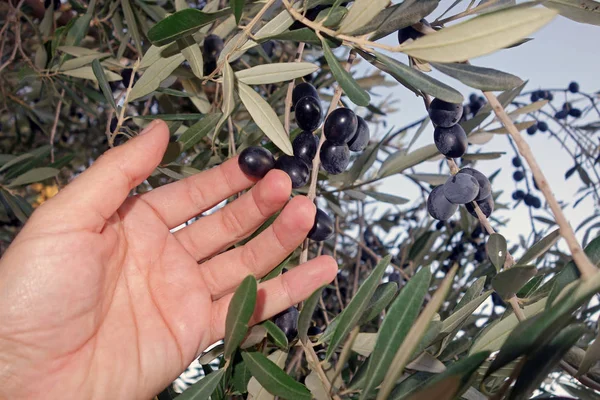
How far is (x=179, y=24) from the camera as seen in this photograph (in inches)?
33.0

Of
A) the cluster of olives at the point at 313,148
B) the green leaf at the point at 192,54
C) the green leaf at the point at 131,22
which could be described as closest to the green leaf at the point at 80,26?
the green leaf at the point at 131,22

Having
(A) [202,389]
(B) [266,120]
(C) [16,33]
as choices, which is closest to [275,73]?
(B) [266,120]

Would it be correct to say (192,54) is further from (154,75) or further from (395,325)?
(395,325)

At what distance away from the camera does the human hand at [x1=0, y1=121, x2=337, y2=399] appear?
1.03 meters

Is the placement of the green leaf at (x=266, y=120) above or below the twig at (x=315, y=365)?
above

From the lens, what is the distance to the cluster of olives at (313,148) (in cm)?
102

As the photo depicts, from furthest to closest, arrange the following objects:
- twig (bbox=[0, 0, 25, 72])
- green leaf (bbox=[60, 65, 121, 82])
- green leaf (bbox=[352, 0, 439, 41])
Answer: twig (bbox=[0, 0, 25, 72])
green leaf (bbox=[60, 65, 121, 82])
green leaf (bbox=[352, 0, 439, 41])

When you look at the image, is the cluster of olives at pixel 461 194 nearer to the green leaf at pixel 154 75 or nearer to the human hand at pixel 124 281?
the human hand at pixel 124 281

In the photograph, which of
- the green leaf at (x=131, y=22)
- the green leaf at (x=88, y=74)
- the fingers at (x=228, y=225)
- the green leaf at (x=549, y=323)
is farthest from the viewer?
the green leaf at (x=88, y=74)

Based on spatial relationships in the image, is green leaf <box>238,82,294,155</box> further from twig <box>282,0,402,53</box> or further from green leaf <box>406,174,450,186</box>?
green leaf <box>406,174,450,186</box>

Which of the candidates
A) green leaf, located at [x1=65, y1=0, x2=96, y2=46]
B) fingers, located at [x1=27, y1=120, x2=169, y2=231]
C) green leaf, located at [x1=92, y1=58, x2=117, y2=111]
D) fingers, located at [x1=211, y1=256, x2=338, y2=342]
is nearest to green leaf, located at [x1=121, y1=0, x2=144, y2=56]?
green leaf, located at [x1=92, y1=58, x2=117, y2=111]

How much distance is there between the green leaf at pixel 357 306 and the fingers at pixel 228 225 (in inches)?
17.0

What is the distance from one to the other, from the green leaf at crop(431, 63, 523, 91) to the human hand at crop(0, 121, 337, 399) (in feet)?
1.43

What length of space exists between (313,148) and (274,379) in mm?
513
